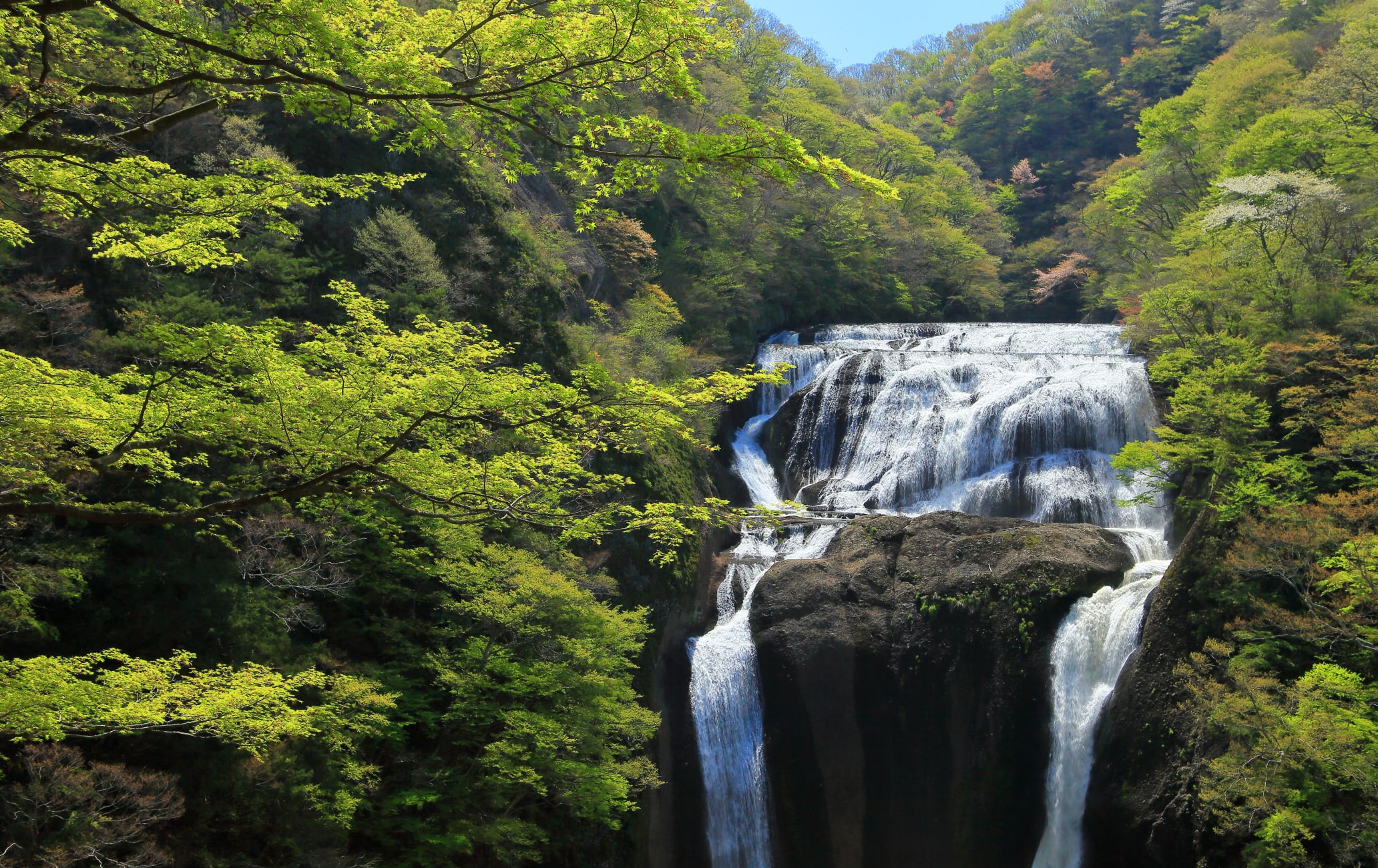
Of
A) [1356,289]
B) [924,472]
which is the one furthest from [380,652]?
[1356,289]

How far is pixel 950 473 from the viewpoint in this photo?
2067cm

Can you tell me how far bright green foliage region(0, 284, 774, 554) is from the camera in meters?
4.52

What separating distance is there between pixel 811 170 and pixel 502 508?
2796 mm

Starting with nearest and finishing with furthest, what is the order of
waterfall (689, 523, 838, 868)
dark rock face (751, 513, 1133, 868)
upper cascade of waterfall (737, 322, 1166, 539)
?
dark rock face (751, 513, 1133, 868), waterfall (689, 523, 838, 868), upper cascade of waterfall (737, 322, 1166, 539)

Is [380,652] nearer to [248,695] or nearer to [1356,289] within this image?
Result: [248,695]

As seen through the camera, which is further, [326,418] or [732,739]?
[732,739]

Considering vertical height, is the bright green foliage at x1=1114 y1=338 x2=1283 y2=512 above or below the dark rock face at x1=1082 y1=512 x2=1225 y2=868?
above

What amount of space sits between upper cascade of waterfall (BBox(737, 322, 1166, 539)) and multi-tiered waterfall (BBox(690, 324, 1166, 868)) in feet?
0.13

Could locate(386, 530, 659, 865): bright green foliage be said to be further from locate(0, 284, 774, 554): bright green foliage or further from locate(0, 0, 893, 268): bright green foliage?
locate(0, 0, 893, 268): bright green foliage

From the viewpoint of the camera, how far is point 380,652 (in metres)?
11.5

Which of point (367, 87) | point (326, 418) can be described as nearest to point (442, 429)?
point (326, 418)

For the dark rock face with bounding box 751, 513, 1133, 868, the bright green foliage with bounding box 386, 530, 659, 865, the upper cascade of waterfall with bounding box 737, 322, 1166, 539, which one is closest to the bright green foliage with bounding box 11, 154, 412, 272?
the bright green foliage with bounding box 386, 530, 659, 865

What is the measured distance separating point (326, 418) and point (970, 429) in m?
18.6

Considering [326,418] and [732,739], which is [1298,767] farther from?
[326,418]
